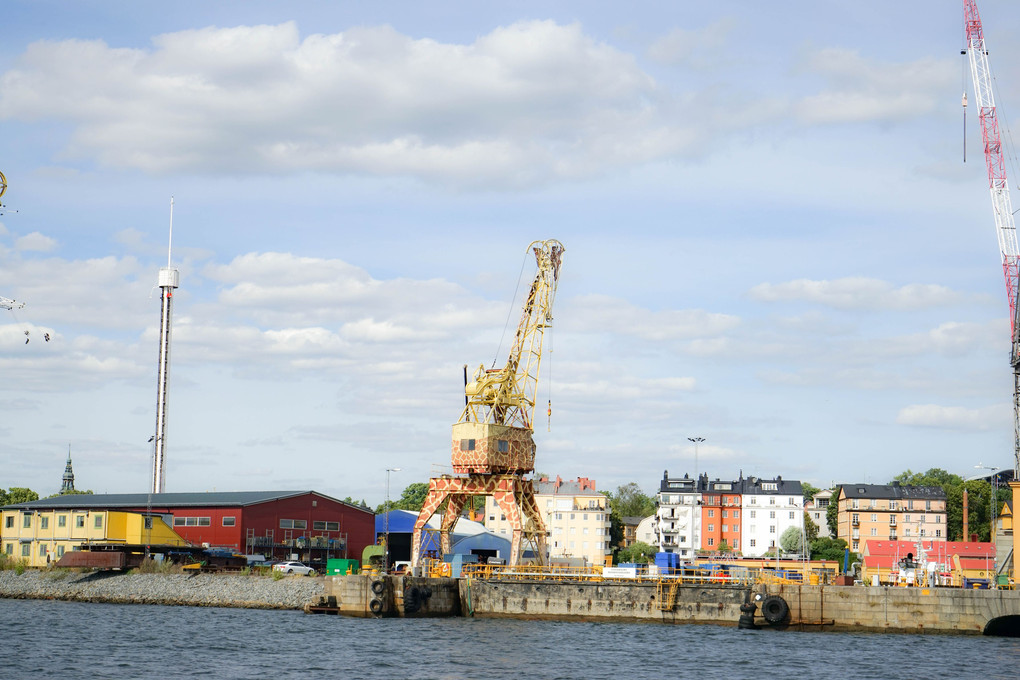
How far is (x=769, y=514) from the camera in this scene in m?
195

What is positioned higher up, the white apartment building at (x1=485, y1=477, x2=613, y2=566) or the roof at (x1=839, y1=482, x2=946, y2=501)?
the roof at (x1=839, y1=482, x2=946, y2=501)

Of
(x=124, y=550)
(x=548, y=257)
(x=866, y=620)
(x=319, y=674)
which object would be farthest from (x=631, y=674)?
(x=124, y=550)

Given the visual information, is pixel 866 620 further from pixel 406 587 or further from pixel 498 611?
pixel 406 587

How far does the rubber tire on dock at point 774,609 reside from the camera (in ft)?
237

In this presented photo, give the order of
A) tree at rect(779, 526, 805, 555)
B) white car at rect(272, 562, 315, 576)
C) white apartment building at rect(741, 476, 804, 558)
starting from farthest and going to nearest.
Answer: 1. white apartment building at rect(741, 476, 804, 558)
2. tree at rect(779, 526, 805, 555)
3. white car at rect(272, 562, 315, 576)

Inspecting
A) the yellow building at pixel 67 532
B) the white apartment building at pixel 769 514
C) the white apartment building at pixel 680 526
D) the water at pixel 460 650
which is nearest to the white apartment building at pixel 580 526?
the white apartment building at pixel 680 526

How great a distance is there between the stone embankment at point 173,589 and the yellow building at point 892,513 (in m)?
117

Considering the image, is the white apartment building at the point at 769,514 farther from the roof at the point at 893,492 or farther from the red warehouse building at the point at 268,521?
the red warehouse building at the point at 268,521

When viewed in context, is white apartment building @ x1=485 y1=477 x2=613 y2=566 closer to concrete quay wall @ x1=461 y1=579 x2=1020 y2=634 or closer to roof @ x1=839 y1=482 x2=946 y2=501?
roof @ x1=839 y1=482 x2=946 y2=501

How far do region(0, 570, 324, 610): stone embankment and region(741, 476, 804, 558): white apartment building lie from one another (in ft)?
382

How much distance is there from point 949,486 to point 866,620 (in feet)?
458

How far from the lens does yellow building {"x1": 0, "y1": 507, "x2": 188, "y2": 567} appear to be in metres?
114

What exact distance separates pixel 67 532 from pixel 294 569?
27.2 m

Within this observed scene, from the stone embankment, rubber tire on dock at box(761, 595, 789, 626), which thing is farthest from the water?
the stone embankment
